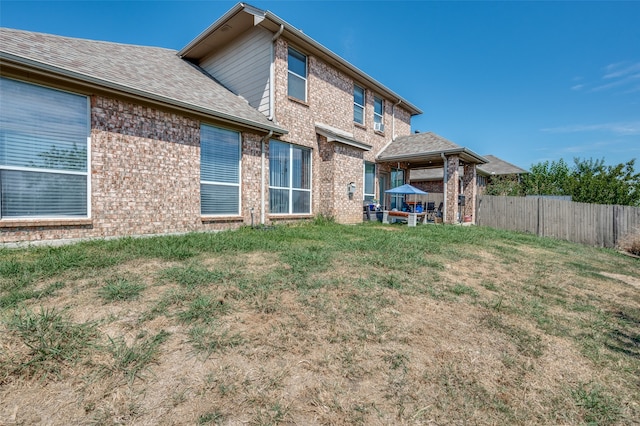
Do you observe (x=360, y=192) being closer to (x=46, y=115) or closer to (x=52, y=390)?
(x=46, y=115)

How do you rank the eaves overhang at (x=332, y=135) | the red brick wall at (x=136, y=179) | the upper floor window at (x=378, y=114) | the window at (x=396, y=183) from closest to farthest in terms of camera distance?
1. the red brick wall at (x=136, y=179)
2. the eaves overhang at (x=332, y=135)
3. the upper floor window at (x=378, y=114)
4. the window at (x=396, y=183)

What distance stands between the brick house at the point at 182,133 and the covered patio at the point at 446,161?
0.40 metres

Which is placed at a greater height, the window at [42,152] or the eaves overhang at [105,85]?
the eaves overhang at [105,85]

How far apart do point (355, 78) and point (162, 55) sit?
8380mm

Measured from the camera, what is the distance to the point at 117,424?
5.47 feet

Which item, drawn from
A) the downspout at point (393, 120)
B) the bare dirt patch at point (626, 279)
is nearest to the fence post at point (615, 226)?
the bare dirt patch at point (626, 279)

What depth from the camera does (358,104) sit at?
1394 cm

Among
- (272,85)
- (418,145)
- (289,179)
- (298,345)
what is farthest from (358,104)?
(298,345)

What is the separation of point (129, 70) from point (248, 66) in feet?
13.8

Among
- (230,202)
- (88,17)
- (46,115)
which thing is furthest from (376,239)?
(88,17)

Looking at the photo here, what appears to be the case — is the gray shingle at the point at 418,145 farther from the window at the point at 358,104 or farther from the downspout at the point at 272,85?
→ the downspout at the point at 272,85

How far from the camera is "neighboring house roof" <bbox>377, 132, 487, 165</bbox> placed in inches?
514

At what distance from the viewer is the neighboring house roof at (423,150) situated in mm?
13062

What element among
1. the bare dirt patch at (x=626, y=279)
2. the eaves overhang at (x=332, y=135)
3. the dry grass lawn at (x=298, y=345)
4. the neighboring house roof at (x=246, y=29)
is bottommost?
the bare dirt patch at (x=626, y=279)
